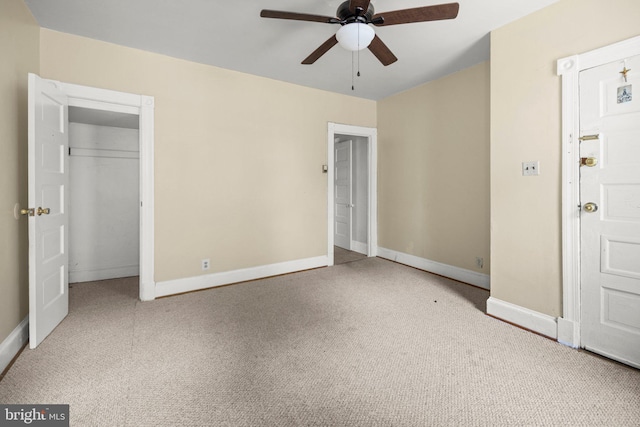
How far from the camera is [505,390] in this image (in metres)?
1.72

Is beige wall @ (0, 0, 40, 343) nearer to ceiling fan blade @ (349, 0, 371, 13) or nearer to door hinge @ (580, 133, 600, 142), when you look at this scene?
ceiling fan blade @ (349, 0, 371, 13)

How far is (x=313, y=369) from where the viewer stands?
1.93 metres

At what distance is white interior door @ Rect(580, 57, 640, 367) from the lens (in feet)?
6.44

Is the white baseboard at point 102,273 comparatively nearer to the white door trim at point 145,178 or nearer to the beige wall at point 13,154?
the white door trim at point 145,178

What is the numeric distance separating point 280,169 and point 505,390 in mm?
3337

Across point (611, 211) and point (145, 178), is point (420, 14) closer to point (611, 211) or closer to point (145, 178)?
point (611, 211)

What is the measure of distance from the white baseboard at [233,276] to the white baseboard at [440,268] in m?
1.13

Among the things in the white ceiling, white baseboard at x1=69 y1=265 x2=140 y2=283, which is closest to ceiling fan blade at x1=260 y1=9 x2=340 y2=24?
the white ceiling

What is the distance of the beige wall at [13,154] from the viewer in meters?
2.02

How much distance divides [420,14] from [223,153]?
8.65 feet

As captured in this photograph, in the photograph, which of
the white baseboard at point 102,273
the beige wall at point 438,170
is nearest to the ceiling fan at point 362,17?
the beige wall at point 438,170

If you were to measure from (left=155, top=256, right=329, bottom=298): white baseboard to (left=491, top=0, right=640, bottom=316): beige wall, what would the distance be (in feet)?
7.98

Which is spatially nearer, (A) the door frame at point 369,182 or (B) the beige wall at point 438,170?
(B) the beige wall at point 438,170
